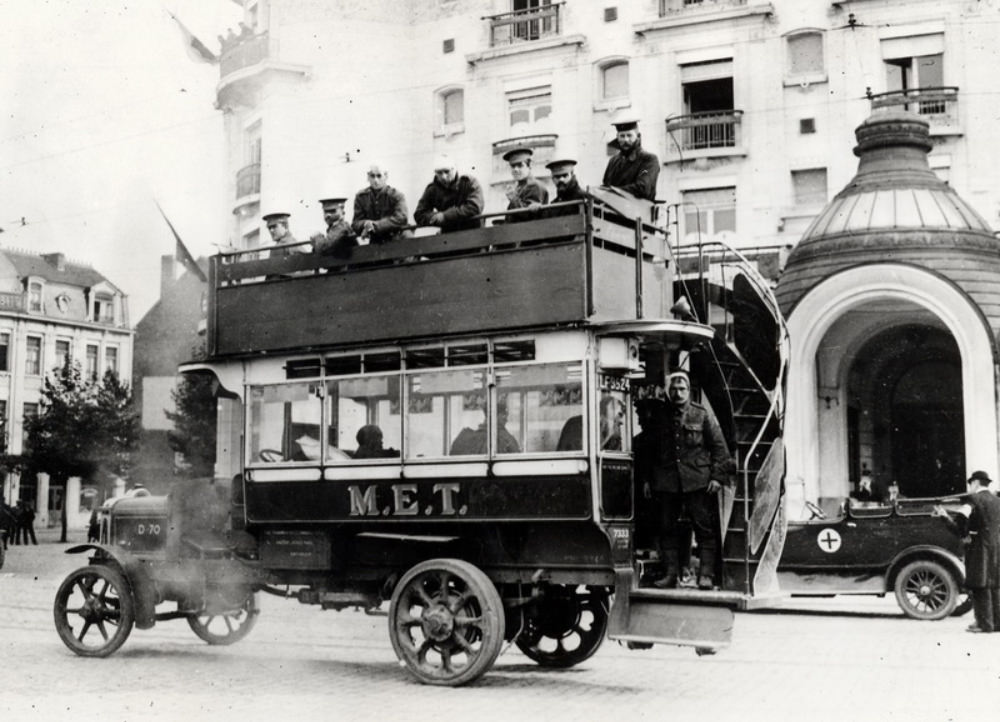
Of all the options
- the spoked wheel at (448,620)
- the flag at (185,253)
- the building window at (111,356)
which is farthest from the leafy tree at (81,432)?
the spoked wheel at (448,620)

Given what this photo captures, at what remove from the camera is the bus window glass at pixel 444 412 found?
949cm

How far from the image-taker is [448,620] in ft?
29.9

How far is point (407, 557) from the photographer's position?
9.80 m

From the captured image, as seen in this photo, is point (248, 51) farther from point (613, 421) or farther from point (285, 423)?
point (613, 421)

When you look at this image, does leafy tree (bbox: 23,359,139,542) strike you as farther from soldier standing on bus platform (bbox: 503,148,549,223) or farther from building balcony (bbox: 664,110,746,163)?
soldier standing on bus platform (bbox: 503,148,549,223)

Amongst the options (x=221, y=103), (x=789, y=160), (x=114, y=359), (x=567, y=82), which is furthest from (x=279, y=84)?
(x=114, y=359)

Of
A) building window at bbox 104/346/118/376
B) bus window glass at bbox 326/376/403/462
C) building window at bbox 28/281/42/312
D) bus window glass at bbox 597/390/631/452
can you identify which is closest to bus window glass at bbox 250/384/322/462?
bus window glass at bbox 326/376/403/462

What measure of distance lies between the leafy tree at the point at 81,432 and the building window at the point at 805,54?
1874 centimetres

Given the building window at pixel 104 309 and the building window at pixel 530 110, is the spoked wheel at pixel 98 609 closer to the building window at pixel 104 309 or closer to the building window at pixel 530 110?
the building window at pixel 530 110

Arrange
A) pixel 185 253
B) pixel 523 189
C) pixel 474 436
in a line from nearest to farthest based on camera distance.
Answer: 1. pixel 474 436
2. pixel 523 189
3. pixel 185 253

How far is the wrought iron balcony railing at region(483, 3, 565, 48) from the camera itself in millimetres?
24297

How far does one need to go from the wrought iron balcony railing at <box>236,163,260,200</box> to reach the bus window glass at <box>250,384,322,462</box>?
904 centimetres

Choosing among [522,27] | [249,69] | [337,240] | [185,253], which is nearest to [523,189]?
[337,240]

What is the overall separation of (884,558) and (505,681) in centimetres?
777
